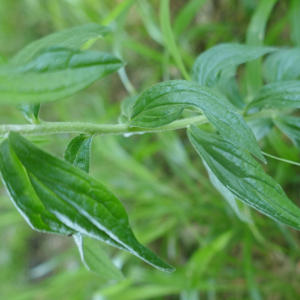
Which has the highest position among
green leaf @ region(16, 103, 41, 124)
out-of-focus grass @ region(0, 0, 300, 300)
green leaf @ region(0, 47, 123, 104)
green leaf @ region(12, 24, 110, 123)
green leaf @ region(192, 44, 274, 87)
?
green leaf @ region(12, 24, 110, 123)

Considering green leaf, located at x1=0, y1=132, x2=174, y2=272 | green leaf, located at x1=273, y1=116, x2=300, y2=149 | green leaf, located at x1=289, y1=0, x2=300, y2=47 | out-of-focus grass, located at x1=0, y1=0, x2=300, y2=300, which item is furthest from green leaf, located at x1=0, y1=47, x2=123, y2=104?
green leaf, located at x1=289, y1=0, x2=300, y2=47

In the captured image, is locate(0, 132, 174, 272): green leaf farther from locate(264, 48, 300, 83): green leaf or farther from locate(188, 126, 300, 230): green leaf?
locate(264, 48, 300, 83): green leaf

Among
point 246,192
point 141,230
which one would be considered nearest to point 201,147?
point 246,192

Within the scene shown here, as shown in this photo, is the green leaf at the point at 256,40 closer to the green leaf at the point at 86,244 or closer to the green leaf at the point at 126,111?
the green leaf at the point at 126,111

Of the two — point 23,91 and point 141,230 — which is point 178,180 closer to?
point 141,230

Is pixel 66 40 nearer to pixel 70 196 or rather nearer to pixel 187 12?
pixel 70 196

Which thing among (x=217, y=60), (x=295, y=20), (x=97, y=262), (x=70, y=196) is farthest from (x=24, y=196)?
(x=295, y=20)
